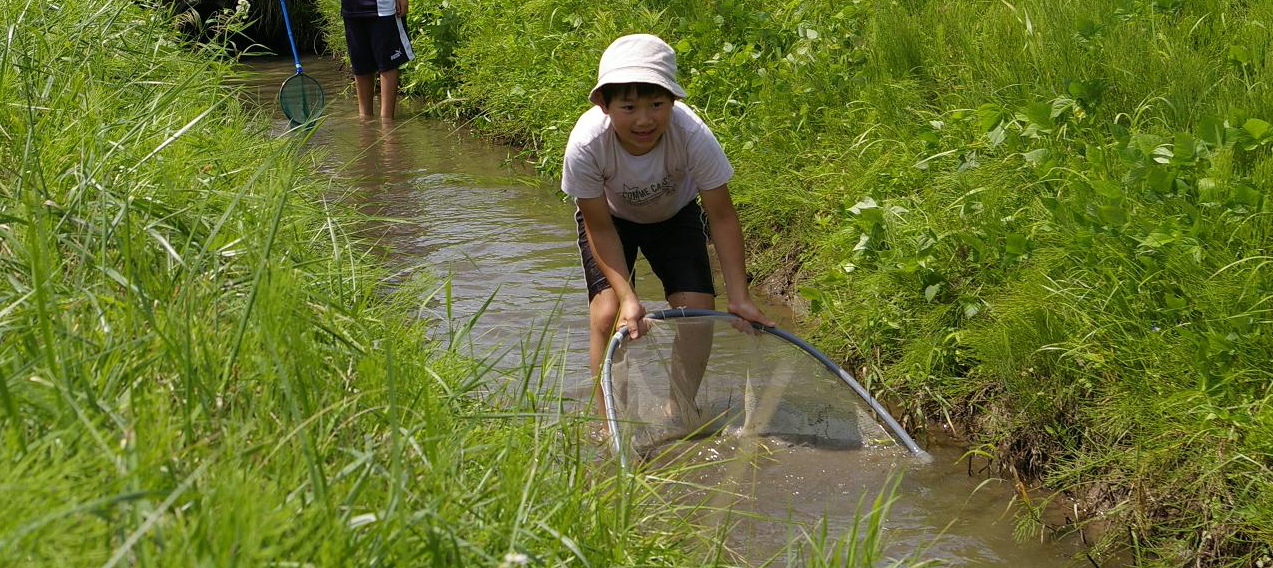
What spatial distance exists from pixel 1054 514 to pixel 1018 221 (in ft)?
3.79

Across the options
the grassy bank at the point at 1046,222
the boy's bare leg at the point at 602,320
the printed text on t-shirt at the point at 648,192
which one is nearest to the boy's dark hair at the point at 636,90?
the printed text on t-shirt at the point at 648,192

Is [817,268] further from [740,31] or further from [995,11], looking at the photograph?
[740,31]

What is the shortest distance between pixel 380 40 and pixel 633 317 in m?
6.65

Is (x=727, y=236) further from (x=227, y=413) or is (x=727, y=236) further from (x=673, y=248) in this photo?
(x=227, y=413)

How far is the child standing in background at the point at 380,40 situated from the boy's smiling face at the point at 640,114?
619 cm

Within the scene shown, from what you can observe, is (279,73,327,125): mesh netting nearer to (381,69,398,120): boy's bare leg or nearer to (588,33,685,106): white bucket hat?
(381,69,398,120): boy's bare leg

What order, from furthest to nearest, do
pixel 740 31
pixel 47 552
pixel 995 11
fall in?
1. pixel 740 31
2. pixel 995 11
3. pixel 47 552

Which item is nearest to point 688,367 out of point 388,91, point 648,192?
point 648,192

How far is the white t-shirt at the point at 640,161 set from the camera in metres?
4.31

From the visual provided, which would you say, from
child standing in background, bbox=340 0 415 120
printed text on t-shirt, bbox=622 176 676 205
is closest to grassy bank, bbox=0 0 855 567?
printed text on t-shirt, bbox=622 176 676 205

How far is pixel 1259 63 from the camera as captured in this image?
4.68m

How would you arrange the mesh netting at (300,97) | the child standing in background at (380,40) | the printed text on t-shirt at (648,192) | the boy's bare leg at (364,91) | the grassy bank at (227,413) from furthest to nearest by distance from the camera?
the boy's bare leg at (364,91) < the child standing in background at (380,40) < the mesh netting at (300,97) < the printed text on t-shirt at (648,192) < the grassy bank at (227,413)

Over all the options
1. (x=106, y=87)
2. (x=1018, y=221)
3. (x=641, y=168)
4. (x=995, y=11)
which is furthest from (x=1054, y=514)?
(x=106, y=87)

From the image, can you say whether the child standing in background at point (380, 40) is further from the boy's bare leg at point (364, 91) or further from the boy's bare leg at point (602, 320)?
the boy's bare leg at point (602, 320)
